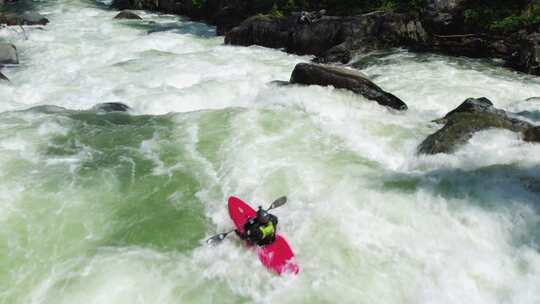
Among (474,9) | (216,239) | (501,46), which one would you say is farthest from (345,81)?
(474,9)

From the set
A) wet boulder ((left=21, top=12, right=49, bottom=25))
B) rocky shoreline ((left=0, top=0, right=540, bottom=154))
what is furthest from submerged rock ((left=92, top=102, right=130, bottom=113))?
wet boulder ((left=21, top=12, right=49, bottom=25))

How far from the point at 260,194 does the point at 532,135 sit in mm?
4841

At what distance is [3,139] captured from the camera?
28.9 feet

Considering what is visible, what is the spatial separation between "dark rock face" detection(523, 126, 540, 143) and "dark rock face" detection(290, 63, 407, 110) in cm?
301

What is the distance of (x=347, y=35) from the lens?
16375 millimetres

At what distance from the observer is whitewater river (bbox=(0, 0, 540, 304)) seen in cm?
556

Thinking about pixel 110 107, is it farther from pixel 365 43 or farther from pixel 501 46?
pixel 501 46

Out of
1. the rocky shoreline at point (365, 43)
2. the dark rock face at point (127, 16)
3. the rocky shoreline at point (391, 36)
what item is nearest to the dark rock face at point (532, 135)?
the rocky shoreline at point (365, 43)

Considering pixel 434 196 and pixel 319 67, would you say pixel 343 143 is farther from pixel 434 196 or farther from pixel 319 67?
pixel 319 67

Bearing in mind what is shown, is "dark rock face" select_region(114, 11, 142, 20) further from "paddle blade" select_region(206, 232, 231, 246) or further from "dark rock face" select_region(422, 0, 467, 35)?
"paddle blade" select_region(206, 232, 231, 246)

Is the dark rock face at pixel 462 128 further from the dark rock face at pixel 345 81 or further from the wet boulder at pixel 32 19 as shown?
the wet boulder at pixel 32 19

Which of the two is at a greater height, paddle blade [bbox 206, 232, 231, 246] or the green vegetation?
the green vegetation

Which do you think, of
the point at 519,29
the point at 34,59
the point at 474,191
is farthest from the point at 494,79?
the point at 34,59

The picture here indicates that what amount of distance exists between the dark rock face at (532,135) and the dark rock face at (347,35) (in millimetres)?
7825
